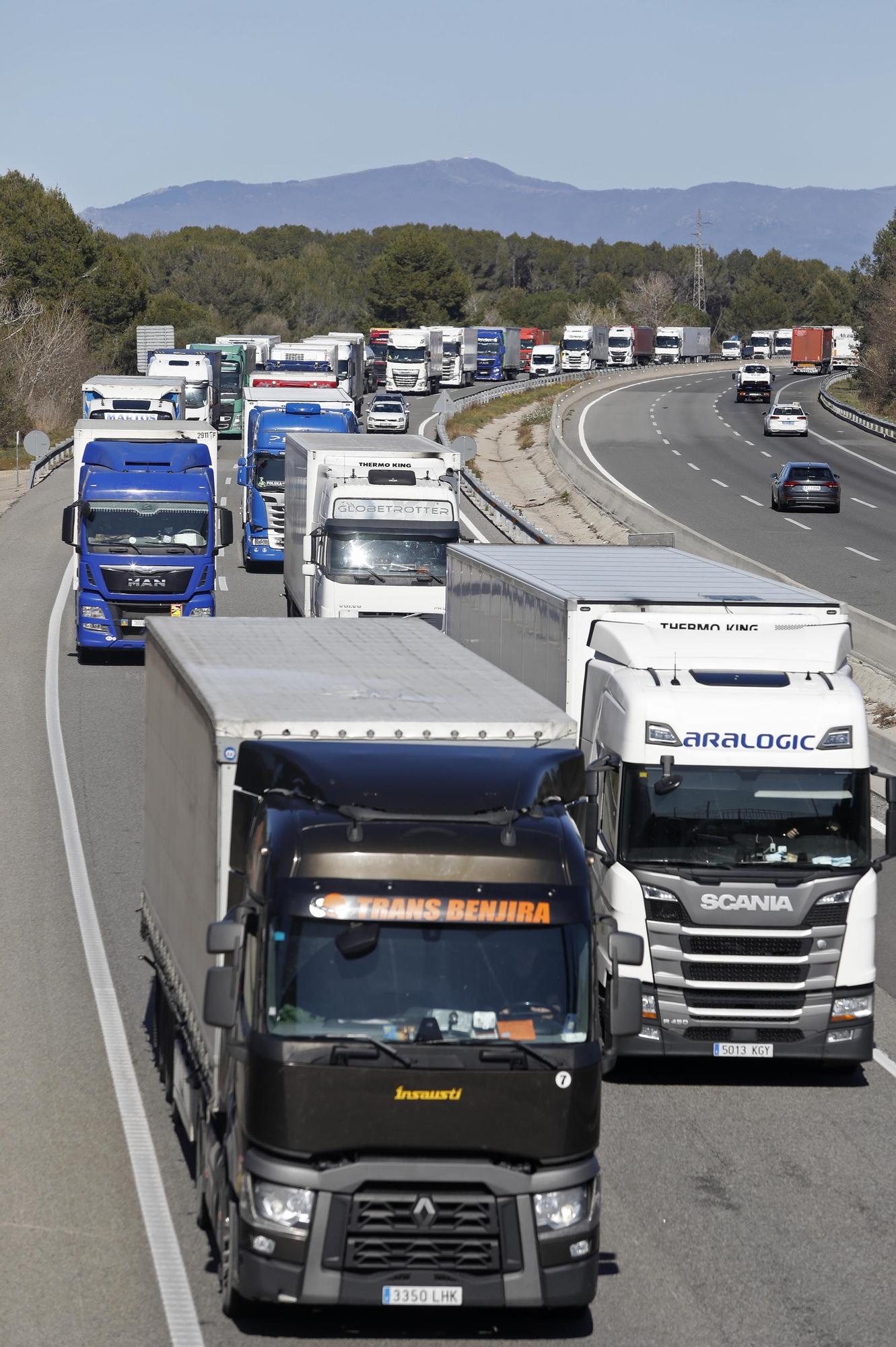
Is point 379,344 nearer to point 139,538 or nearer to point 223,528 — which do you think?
point 223,528

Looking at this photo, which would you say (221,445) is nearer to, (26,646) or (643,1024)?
(26,646)

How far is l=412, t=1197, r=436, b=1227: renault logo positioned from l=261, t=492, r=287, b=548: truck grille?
29945 mm

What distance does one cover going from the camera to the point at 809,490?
5112cm

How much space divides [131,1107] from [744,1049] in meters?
4.05

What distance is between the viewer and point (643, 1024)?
1180 centimetres

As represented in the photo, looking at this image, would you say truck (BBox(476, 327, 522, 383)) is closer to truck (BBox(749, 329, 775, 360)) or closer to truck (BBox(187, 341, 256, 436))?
truck (BBox(187, 341, 256, 436))

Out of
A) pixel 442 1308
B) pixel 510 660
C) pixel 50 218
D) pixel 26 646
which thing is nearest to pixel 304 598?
pixel 26 646

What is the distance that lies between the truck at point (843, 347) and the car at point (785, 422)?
51356mm

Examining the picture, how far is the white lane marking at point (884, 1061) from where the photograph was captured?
12477mm

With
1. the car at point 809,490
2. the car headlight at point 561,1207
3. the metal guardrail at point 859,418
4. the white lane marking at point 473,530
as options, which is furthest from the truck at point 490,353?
the car headlight at point 561,1207

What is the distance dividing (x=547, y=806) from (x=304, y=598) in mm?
18866

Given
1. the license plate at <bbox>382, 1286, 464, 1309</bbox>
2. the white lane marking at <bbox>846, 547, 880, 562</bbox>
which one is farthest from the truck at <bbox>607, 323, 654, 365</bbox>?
the license plate at <bbox>382, 1286, 464, 1309</bbox>

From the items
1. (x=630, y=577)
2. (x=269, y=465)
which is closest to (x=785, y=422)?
(x=269, y=465)

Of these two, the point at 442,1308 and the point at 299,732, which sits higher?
the point at 299,732
